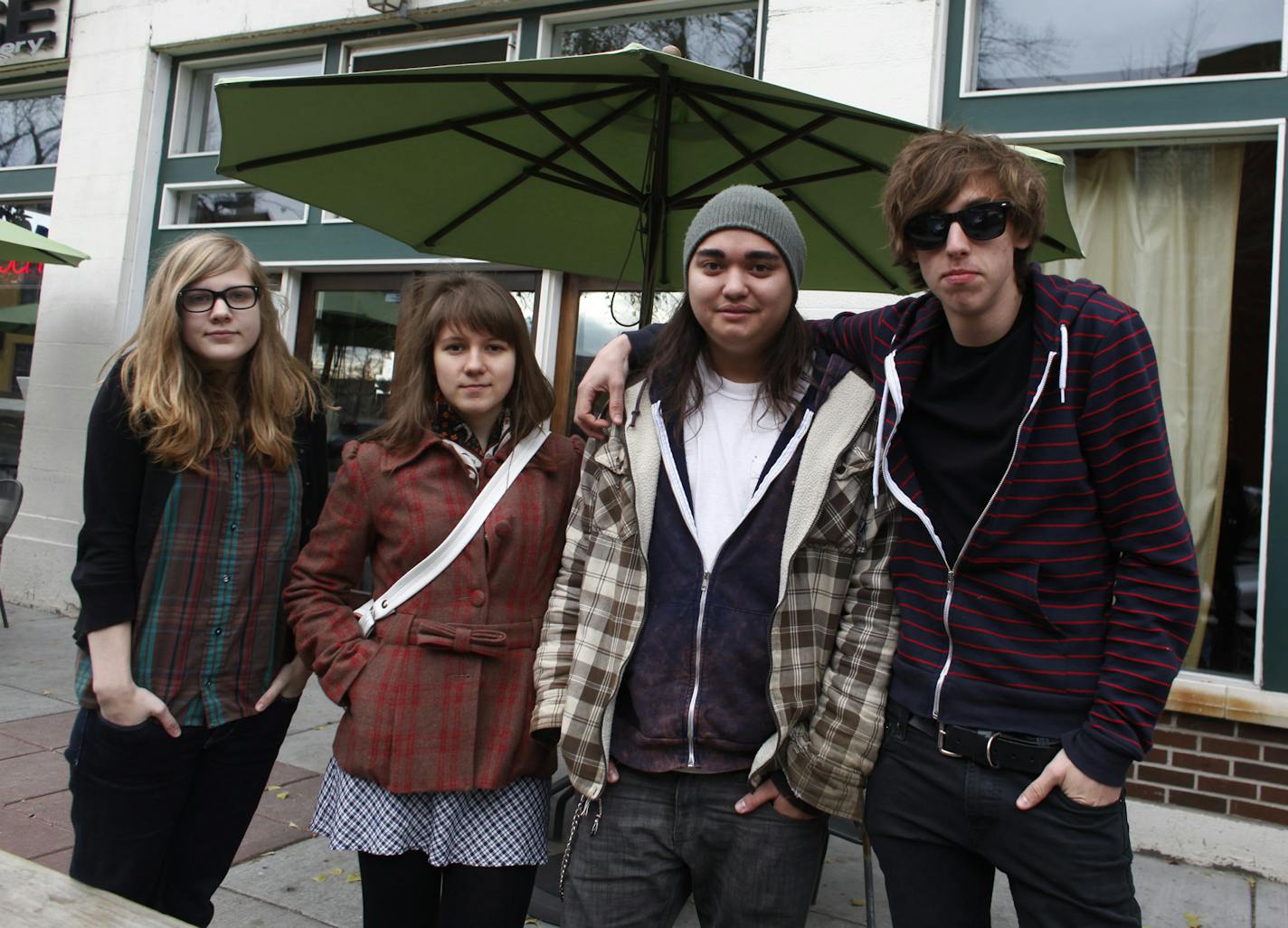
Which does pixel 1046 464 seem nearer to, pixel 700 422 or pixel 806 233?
pixel 700 422

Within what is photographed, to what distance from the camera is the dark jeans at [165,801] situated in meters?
2.07

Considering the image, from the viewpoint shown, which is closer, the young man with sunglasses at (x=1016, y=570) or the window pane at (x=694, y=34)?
the young man with sunglasses at (x=1016, y=570)

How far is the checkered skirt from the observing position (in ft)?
6.66

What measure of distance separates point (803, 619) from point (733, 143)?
1.84m

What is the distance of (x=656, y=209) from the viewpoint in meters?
3.13

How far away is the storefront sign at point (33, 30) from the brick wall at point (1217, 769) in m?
8.61

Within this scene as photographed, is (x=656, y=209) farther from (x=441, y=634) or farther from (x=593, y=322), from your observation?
(x=593, y=322)

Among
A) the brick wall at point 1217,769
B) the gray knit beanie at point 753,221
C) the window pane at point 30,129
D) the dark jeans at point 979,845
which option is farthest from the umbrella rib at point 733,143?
the window pane at point 30,129

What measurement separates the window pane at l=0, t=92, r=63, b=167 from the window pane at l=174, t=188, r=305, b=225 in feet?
5.05

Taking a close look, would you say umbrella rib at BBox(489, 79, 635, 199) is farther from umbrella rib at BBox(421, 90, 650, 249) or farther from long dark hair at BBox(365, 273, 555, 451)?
long dark hair at BBox(365, 273, 555, 451)

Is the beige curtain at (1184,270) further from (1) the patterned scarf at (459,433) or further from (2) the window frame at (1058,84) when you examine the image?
(1) the patterned scarf at (459,433)

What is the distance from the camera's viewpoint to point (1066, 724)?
1.61 meters

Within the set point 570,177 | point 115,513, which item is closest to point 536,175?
point 570,177

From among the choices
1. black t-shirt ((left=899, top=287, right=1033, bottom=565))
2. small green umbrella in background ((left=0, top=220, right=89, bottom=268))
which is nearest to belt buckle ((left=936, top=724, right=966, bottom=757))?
black t-shirt ((left=899, top=287, right=1033, bottom=565))
